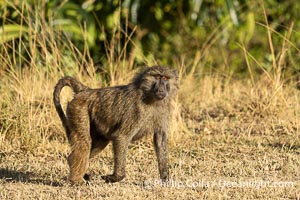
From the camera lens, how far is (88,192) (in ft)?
20.1

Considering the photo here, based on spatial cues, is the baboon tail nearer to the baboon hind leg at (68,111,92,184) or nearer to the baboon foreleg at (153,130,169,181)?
the baboon hind leg at (68,111,92,184)

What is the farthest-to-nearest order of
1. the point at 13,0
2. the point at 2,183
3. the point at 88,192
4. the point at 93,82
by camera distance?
the point at 13,0 < the point at 93,82 < the point at 2,183 < the point at 88,192

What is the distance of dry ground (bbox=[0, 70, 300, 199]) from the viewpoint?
6.16 meters

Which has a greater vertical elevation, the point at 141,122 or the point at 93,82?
the point at 93,82

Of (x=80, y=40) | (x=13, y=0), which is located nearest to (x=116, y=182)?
(x=13, y=0)

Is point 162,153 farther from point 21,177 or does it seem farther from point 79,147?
point 21,177

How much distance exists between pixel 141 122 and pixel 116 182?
0.53m

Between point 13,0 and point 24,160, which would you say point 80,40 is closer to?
point 13,0

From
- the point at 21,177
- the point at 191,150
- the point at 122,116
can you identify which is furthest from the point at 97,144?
the point at 191,150

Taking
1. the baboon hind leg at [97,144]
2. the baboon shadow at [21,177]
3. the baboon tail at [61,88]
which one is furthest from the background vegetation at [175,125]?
the baboon tail at [61,88]

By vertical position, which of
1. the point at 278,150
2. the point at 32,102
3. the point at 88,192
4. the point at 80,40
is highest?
the point at 80,40

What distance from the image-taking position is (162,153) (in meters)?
6.61

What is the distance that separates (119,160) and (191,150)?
158 cm

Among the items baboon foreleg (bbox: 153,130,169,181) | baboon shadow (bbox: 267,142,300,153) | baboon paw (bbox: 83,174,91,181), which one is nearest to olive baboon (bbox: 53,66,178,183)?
baboon foreleg (bbox: 153,130,169,181)
